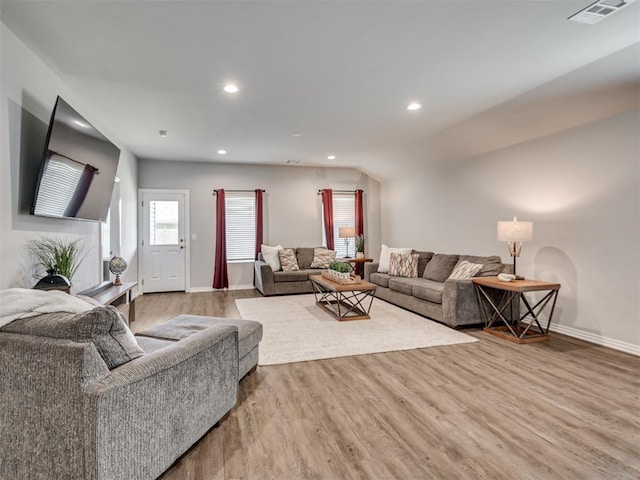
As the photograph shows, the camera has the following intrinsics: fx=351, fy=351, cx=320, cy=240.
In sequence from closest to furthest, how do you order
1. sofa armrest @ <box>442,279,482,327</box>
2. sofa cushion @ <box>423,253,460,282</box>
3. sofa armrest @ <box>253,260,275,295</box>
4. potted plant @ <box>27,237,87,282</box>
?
1. potted plant @ <box>27,237,87,282</box>
2. sofa armrest @ <box>442,279,482,327</box>
3. sofa cushion @ <box>423,253,460,282</box>
4. sofa armrest @ <box>253,260,275,295</box>

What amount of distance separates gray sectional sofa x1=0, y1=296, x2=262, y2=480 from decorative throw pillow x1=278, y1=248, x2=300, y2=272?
5.18 meters

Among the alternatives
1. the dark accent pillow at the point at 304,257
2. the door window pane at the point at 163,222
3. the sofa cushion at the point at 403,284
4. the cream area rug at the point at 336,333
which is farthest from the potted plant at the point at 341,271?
the door window pane at the point at 163,222

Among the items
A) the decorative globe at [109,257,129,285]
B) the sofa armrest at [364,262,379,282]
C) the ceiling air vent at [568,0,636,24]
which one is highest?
the ceiling air vent at [568,0,636,24]

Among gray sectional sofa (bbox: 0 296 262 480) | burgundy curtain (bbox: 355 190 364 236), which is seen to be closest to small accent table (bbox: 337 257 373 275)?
burgundy curtain (bbox: 355 190 364 236)

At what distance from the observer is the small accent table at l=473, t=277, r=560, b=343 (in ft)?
12.1

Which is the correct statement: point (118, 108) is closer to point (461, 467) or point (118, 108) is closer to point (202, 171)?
point (202, 171)

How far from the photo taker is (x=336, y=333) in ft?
13.0

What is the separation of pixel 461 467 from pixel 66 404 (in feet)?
5.79

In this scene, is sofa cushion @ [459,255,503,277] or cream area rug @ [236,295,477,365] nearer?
cream area rug @ [236,295,477,365]

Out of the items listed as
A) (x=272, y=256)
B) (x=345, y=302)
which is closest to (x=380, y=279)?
(x=345, y=302)

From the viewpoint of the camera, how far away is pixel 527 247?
4480mm

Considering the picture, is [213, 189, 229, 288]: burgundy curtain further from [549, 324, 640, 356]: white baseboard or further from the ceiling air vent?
the ceiling air vent

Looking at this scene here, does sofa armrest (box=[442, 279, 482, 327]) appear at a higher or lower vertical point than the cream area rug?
higher

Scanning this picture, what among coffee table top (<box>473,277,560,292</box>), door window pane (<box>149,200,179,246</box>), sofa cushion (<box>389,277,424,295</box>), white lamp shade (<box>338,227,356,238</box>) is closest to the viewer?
coffee table top (<box>473,277,560,292</box>)
